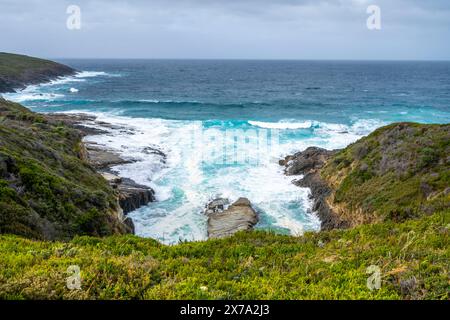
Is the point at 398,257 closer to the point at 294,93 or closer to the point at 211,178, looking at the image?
the point at 211,178

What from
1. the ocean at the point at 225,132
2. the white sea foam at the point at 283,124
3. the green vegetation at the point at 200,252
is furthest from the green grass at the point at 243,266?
the white sea foam at the point at 283,124

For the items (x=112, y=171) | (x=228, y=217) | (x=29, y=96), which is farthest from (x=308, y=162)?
(x=29, y=96)

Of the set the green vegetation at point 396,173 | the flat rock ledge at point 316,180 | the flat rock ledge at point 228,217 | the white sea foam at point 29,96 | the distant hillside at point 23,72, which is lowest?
the flat rock ledge at point 228,217

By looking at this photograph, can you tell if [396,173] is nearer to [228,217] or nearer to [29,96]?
[228,217]

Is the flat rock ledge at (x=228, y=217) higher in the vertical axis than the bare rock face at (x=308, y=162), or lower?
lower

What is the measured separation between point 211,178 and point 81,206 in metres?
16.8

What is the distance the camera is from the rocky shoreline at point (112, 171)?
24875 millimetres

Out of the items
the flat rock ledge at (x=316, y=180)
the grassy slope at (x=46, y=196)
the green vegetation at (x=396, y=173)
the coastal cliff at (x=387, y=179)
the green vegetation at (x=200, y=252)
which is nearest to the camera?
the green vegetation at (x=200, y=252)

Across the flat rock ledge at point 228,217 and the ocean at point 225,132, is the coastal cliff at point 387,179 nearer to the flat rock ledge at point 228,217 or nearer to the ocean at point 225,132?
the ocean at point 225,132

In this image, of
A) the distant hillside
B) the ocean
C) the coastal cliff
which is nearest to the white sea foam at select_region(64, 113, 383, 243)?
the ocean

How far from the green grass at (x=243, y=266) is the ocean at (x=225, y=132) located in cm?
1155

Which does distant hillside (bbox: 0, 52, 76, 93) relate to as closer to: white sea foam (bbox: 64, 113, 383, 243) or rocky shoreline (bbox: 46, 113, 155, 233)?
rocky shoreline (bbox: 46, 113, 155, 233)

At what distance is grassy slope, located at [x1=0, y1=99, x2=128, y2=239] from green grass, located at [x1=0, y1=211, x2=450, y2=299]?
99.6 inches
